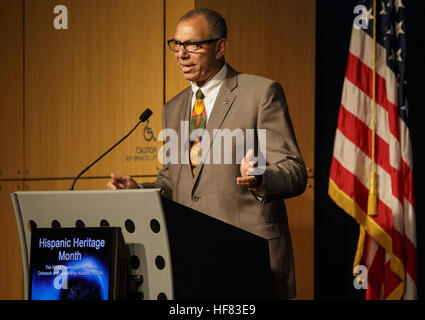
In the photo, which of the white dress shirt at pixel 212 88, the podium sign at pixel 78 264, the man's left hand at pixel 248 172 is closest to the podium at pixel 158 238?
the podium sign at pixel 78 264

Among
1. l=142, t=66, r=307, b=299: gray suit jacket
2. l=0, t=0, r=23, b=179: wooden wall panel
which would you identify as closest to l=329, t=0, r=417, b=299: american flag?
l=142, t=66, r=307, b=299: gray suit jacket

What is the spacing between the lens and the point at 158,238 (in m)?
1.58

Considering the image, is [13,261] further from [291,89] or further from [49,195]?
[49,195]

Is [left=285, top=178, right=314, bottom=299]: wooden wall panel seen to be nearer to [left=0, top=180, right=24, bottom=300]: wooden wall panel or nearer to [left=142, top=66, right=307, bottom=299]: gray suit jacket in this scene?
[left=142, top=66, right=307, bottom=299]: gray suit jacket

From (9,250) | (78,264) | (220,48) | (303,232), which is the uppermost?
(220,48)

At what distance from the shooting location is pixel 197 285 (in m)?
1.66

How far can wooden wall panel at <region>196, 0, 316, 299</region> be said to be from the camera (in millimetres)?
3963

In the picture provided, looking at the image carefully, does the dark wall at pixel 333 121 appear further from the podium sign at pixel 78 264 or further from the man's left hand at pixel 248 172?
the podium sign at pixel 78 264

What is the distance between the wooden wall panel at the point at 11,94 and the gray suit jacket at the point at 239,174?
2.26 metres

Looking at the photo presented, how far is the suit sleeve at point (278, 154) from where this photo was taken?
2.10m

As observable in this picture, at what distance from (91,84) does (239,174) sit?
2084 millimetres

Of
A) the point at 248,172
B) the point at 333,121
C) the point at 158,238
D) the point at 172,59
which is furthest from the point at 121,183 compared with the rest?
the point at 333,121

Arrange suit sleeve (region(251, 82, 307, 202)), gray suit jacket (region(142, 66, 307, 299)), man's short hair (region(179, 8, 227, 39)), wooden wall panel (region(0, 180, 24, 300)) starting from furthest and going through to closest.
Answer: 1. wooden wall panel (region(0, 180, 24, 300))
2. man's short hair (region(179, 8, 227, 39))
3. gray suit jacket (region(142, 66, 307, 299))
4. suit sleeve (region(251, 82, 307, 202))

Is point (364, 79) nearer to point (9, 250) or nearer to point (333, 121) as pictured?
point (333, 121)
